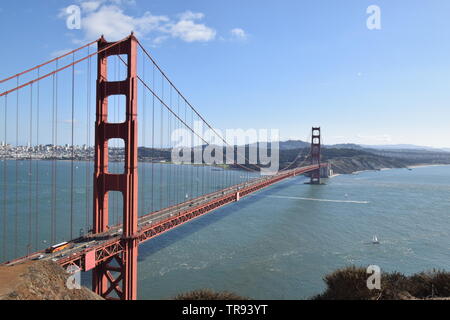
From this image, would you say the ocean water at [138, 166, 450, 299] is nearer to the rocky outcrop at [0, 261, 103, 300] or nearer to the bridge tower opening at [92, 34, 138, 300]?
the bridge tower opening at [92, 34, 138, 300]

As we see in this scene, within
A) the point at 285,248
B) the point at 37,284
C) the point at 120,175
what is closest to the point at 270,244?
the point at 285,248

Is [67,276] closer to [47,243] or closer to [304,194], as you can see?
[47,243]

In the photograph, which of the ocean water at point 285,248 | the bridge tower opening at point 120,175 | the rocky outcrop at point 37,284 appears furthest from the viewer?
the ocean water at point 285,248

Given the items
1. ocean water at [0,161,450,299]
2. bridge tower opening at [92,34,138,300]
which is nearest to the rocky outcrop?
bridge tower opening at [92,34,138,300]

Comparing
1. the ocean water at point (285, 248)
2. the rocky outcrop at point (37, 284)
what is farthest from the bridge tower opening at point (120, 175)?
the rocky outcrop at point (37, 284)

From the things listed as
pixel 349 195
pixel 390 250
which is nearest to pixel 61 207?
pixel 390 250

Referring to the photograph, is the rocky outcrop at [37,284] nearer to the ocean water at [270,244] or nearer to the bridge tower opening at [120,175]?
the bridge tower opening at [120,175]

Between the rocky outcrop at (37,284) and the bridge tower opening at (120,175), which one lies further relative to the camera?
the bridge tower opening at (120,175)
